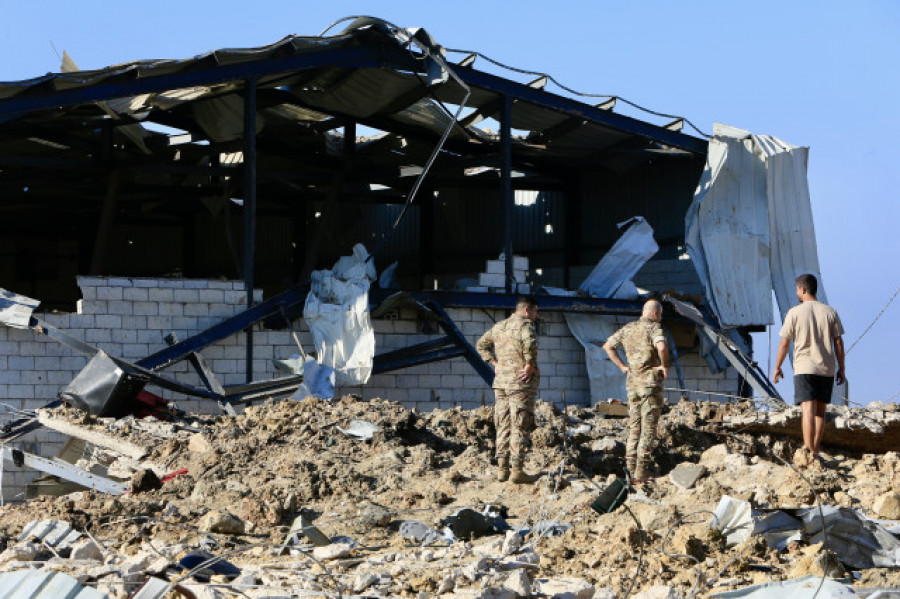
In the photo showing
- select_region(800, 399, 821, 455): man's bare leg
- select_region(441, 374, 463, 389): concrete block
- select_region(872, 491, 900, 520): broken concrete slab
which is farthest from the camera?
select_region(441, 374, 463, 389): concrete block

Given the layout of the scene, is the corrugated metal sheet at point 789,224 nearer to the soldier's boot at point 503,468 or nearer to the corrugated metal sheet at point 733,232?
the corrugated metal sheet at point 733,232

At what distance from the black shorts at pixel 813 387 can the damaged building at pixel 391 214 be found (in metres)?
3.96

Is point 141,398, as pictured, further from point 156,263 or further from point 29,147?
point 156,263

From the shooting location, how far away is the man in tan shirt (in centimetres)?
1034

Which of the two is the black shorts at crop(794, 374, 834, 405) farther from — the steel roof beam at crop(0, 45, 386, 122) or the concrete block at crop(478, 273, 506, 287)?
the steel roof beam at crop(0, 45, 386, 122)

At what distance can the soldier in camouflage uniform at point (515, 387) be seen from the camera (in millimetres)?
10172

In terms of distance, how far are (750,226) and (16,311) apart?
11460 millimetres

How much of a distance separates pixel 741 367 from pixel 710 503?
9.76m

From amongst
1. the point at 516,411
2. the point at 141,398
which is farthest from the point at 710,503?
the point at 141,398

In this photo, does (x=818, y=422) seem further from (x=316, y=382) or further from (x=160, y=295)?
(x=160, y=295)

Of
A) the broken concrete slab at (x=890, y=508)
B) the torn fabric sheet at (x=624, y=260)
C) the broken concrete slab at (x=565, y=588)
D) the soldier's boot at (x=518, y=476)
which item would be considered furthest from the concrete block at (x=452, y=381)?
the broken concrete slab at (x=565, y=588)

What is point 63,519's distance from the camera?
8.82 meters

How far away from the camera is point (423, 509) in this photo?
9.38 metres

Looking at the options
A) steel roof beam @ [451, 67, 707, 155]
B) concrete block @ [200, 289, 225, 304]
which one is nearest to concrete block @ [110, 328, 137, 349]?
concrete block @ [200, 289, 225, 304]
